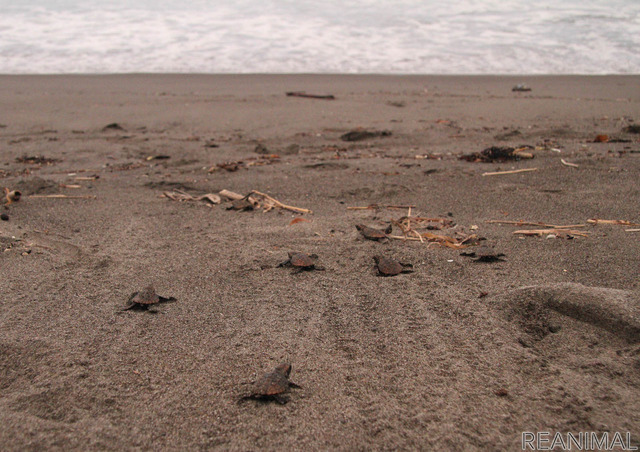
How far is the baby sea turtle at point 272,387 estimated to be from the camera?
1134 mm

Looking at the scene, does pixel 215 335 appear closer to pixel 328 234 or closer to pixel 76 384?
pixel 76 384

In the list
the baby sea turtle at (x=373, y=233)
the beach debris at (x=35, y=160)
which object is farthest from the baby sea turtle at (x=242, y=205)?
the beach debris at (x=35, y=160)

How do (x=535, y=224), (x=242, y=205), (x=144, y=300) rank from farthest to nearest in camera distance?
(x=242, y=205) → (x=535, y=224) → (x=144, y=300)

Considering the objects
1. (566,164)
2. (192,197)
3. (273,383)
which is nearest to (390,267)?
(273,383)

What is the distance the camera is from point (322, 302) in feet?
5.21

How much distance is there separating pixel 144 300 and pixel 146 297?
0.01 metres

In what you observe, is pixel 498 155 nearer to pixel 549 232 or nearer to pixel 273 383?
pixel 549 232

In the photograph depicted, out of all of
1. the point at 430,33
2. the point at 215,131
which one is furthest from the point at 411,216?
the point at 430,33

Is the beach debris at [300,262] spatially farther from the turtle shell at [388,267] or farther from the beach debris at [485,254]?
the beach debris at [485,254]

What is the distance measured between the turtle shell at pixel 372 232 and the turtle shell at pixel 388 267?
0.87ft

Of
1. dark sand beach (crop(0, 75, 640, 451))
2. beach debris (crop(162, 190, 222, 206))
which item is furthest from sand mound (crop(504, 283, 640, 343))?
beach debris (crop(162, 190, 222, 206))

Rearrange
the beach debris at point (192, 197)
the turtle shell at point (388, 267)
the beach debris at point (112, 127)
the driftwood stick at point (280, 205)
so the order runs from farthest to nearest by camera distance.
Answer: the beach debris at point (112, 127)
the beach debris at point (192, 197)
the driftwood stick at point (280, 205)
the turtle shell at point (388, 267)

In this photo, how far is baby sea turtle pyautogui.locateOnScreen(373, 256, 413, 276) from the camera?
1.76 metres

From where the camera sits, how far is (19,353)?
130 cm
